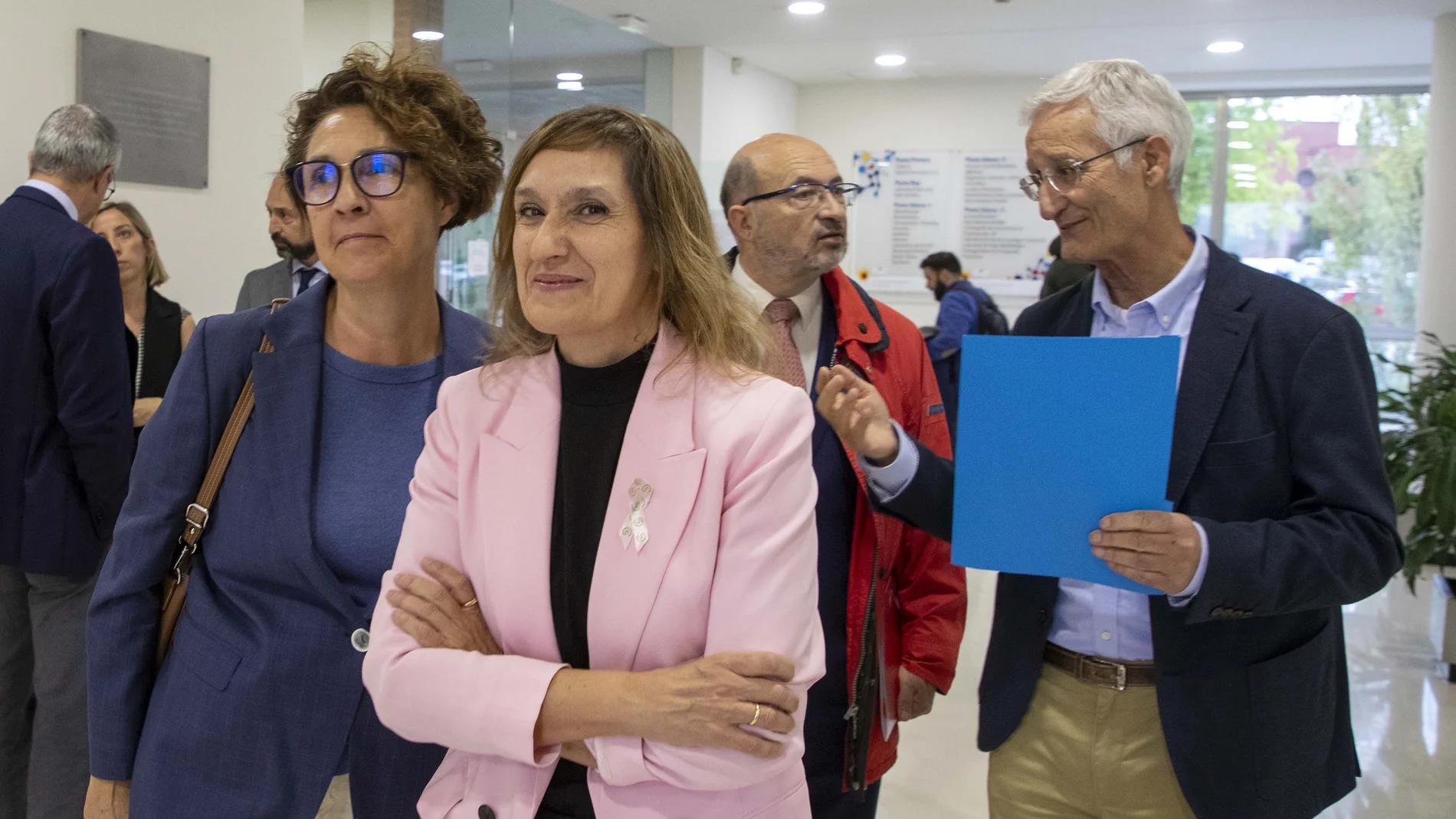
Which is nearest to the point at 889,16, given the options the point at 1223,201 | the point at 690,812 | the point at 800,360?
the point at 1223,201

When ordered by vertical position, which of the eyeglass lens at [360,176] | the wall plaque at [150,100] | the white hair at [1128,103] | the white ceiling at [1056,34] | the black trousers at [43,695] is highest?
the white ceiling at [1056,34]

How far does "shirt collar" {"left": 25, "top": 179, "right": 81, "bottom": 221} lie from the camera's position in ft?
9.73

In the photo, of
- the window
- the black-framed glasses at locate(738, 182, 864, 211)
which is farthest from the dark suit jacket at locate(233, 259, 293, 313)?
the window

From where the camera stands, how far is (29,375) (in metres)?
2.84

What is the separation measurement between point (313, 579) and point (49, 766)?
1.86 meters

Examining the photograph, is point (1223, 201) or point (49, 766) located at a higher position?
point (1223, 201)

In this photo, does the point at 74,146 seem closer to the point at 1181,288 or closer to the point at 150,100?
the point at 150,100

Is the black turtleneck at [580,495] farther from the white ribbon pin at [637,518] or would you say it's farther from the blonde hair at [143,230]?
the blonde hair at [143,230]

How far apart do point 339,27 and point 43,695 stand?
16.1 ft

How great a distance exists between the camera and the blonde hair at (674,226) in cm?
141

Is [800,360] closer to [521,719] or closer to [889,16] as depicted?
[521,719]

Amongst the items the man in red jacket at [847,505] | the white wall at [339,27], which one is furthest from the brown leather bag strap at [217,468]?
the white wall at [339,27]

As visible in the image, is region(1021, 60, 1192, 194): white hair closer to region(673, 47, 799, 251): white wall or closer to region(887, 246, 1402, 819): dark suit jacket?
region(887, 246, 1402, 819): dark suit jacket

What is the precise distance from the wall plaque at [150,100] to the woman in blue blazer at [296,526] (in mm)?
3007
